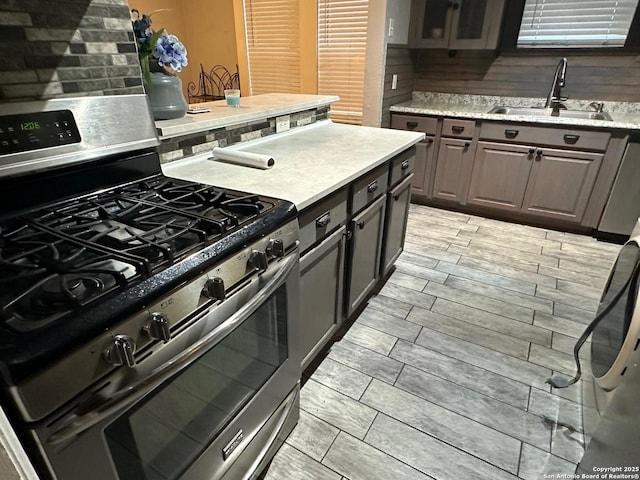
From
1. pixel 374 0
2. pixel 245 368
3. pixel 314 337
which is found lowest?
pixel 314 337

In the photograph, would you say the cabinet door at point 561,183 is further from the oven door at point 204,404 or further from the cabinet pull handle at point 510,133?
the oven door at point 204,404

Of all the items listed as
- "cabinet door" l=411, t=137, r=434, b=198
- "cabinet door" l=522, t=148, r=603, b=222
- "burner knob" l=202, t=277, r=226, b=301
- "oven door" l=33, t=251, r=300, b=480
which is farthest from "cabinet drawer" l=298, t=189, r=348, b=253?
"cabinet door" l=522, t=148, r=603, b=222

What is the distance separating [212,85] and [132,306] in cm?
590

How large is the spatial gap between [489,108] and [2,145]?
367 centimetres

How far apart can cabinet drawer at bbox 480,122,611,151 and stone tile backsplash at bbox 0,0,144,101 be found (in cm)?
279

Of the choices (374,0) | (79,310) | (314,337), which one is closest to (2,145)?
(79,310)

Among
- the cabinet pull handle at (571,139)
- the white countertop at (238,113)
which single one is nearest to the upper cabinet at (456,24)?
the cabinet pull handle at (571,139)

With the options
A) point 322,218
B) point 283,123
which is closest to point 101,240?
point 322,218

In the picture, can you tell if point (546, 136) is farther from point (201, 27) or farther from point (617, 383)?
point (201, 27)

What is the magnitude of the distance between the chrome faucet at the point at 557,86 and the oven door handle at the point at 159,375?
3168 millimetres

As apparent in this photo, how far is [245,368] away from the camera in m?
1.10

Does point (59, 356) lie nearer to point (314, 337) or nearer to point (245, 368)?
point (245, 368)

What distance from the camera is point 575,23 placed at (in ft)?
10.2

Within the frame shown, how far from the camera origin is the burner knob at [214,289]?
0.85 meters
